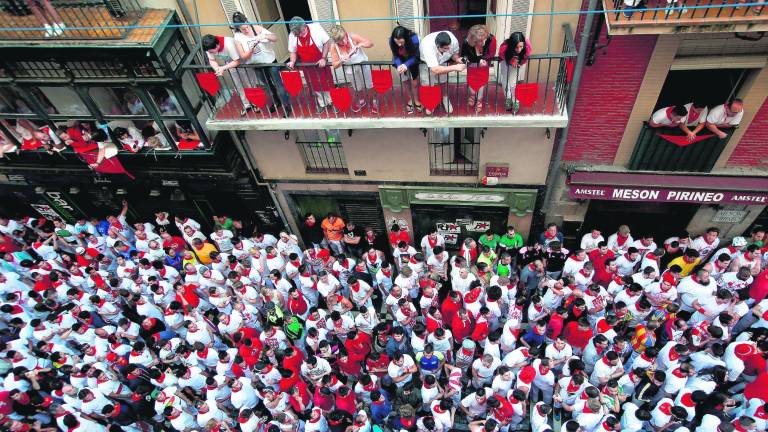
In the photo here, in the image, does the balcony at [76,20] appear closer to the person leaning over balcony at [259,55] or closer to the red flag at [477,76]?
the person leaning over balcony at [259,55]

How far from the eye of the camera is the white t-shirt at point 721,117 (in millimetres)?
8359

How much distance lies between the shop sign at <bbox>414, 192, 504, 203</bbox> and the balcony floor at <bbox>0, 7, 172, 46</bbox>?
658 cm

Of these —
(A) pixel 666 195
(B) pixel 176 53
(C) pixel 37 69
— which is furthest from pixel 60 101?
(A) pixel 666 195

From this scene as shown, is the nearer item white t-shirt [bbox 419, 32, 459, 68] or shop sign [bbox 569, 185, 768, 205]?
white t-shirt [bbox 419, 32, 459, 68]

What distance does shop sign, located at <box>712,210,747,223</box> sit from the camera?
10188 mm

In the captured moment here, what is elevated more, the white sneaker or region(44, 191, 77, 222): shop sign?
the white sneaker

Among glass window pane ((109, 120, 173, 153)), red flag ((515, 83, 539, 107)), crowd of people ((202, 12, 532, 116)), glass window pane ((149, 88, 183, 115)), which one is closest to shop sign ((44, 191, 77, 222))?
glass window pane ((109, 120, 173, 153))

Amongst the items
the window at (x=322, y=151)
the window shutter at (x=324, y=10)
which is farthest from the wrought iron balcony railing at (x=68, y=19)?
the window at (x=322, y=151)

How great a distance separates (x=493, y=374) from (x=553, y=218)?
14.6 feet

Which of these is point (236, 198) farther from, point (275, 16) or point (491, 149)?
point (491, 149)

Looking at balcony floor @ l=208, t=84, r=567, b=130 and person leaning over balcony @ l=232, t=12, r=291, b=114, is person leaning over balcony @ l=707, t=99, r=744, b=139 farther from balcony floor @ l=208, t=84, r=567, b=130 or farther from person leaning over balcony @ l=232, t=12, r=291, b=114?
person leaning over balcony @ l=232, t=12, r=291, b=114

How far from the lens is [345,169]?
11.2 metres

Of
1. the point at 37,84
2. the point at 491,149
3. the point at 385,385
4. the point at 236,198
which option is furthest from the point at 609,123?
the point at 37,84

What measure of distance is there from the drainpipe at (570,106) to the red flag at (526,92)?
3.41 feet
